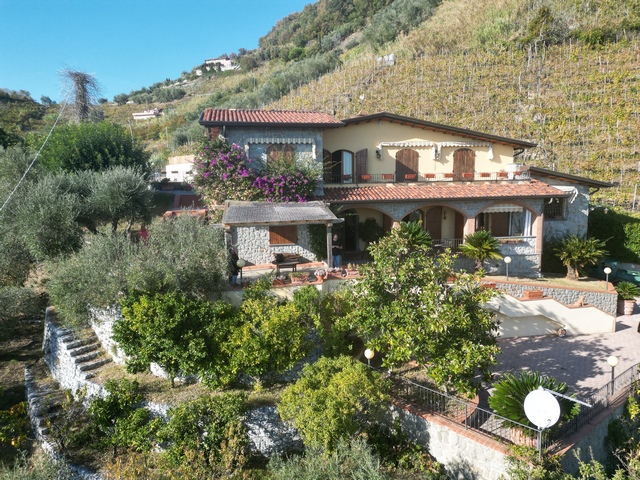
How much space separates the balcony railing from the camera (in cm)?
2170

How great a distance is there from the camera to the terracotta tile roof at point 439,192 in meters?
20.1

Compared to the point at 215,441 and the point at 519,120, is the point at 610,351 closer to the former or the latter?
the point at 215,441

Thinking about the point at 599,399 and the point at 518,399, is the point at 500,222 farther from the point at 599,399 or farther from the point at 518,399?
the point at 518,399

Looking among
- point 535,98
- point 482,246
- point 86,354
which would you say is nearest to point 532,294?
point 482,246

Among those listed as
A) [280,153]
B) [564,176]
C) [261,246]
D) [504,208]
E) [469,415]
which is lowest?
[469,415]

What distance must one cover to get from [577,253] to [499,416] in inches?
547

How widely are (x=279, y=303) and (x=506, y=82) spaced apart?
4214 cm

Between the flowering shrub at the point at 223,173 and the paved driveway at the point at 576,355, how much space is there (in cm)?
1340

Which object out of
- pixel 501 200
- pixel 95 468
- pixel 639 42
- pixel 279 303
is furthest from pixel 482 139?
pixel 639 42

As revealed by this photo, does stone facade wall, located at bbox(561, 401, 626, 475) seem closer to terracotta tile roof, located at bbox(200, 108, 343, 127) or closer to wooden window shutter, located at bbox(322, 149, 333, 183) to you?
wooden window shutter, located at bbox(322, 149, 333, 183)

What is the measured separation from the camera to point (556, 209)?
75.6ft

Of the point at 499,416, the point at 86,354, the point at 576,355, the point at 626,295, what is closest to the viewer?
the point at 499,416

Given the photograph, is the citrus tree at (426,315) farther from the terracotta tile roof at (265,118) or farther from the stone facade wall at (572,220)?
the stone facade wall at (572,220)

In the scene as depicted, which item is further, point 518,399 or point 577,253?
point 577,253
